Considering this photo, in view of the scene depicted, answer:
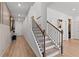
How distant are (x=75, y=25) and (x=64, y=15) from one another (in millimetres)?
2072

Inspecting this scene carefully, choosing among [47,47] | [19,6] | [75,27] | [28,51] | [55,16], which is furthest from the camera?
[75,27]

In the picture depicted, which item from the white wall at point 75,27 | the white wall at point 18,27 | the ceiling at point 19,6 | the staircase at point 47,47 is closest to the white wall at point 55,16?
the white wall at point 75,27

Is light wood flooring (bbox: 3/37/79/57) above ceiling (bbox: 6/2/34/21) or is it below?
below

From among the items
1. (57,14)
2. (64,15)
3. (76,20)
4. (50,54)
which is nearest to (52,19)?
(57,14)

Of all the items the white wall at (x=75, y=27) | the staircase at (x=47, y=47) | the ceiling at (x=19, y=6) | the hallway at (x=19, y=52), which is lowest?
the hallway at (x=19, y=52)

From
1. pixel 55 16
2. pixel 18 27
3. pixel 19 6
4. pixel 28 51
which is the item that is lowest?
pixel 28 51

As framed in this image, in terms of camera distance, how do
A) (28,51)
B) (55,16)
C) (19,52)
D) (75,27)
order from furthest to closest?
1. (75,27)
2. (55,16)
3. (28,51)
4. (19,52)

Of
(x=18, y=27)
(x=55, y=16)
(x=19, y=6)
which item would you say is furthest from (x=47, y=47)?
(x=18, y=27)

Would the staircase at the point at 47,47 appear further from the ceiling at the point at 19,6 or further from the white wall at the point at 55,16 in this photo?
the white wall at the point at 55,16

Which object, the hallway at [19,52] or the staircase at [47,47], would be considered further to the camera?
the hallway at [19,52]

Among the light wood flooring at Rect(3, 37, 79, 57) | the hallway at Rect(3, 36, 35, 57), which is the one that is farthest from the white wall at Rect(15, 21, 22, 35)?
the light wood flooring at Rect(3, 37, 79, 57)

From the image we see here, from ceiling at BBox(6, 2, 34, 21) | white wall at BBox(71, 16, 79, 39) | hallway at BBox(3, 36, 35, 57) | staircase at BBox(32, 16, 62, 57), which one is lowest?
hallway at BBox(3, 36, 35, 57)

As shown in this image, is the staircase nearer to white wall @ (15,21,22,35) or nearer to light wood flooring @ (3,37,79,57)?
light wood flooring @ (3,37,79,57)

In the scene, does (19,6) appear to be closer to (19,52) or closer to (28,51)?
(28,51)
